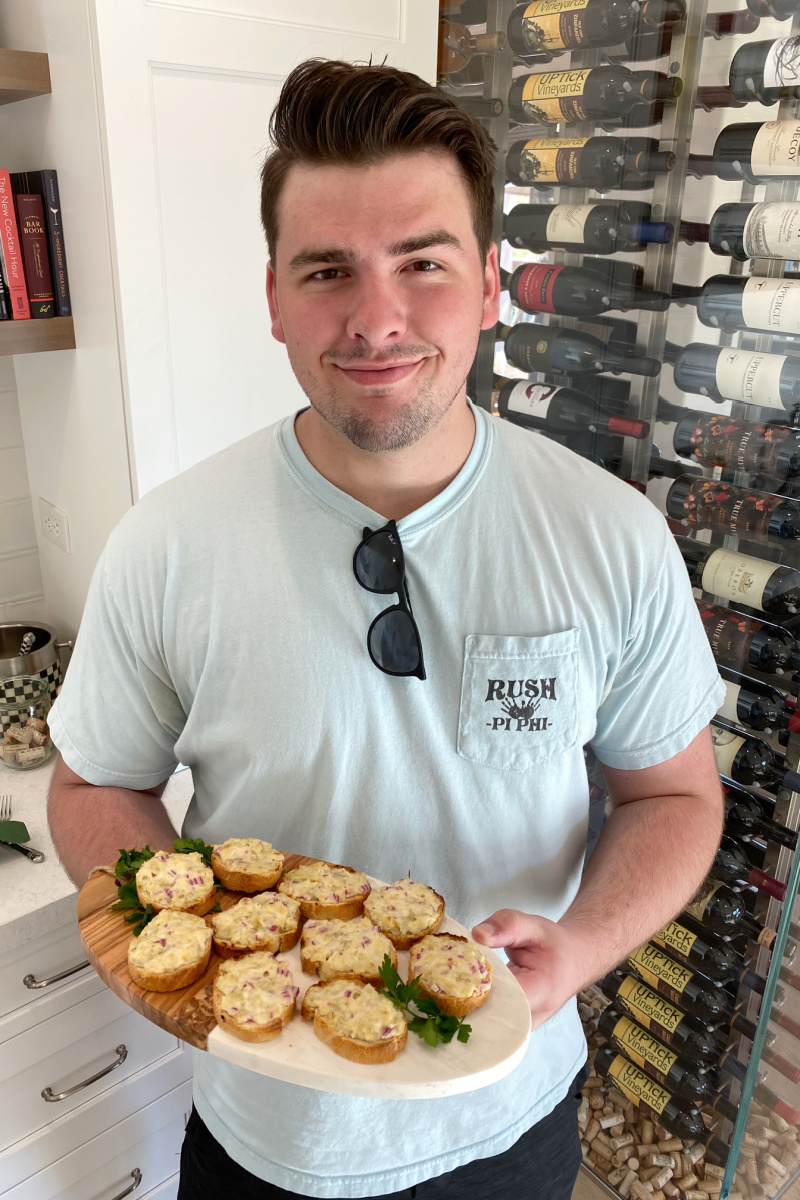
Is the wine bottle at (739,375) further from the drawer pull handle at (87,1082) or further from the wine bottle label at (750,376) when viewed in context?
the drawer pull handle at (87,1082)

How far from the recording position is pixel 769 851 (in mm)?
1672

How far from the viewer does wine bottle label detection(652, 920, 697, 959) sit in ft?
5.98

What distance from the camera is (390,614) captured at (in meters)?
1.03

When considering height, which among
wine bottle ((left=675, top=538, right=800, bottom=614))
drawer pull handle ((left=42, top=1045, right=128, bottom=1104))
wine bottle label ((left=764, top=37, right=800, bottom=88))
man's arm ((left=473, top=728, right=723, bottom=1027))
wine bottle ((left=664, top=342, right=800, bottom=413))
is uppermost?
wine bottle label ((left=764, top=37, right=800, bottom=88))

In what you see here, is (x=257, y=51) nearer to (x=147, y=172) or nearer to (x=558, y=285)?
(x=147, y=172)

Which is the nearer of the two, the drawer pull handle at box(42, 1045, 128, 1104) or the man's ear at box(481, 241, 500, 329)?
the man's ear at box(481, 241, 500, 329)

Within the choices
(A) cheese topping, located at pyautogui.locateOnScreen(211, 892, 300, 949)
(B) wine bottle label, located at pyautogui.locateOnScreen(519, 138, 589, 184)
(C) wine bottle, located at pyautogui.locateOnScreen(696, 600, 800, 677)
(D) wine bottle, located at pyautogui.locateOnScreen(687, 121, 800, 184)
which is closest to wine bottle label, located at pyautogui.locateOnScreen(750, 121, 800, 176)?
(D) wine bottle, located at pyautogui.locateOnScreen(687, 121, 800, 184)

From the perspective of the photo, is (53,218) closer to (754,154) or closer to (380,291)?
(380,291)

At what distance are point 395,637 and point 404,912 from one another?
29 centimetres

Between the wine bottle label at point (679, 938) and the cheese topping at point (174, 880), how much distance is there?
1.19 m

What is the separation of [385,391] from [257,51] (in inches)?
43.1

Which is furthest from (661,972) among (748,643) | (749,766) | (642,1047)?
(748,643)

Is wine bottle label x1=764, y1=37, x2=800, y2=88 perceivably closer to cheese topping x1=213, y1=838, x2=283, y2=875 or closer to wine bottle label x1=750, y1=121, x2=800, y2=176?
wine bottle label x1=750, y1=121, x2=800, y2=176

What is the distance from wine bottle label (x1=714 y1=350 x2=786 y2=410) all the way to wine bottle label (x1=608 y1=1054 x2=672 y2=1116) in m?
1.44
